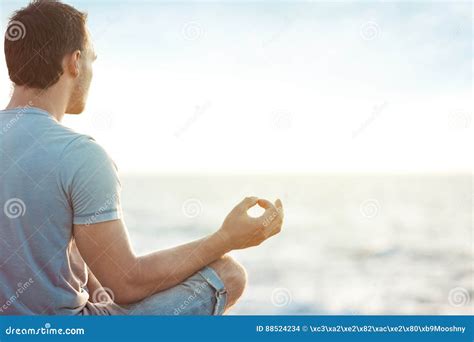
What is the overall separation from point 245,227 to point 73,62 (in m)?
0.83

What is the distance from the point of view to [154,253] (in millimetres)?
2156

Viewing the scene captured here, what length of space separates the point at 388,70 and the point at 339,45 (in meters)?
2.37

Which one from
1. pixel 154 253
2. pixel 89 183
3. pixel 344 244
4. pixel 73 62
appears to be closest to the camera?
pixel 89 183

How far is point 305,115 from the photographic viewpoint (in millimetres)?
26547

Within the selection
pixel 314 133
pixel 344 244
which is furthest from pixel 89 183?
pixel 314 133

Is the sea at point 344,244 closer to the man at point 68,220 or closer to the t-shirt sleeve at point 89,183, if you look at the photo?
the man at point 68,220

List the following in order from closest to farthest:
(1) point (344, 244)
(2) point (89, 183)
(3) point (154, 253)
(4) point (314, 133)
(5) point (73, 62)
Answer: (2) point (89, 183) < (3) point (154, 253) < (5) point (73, 62) < (1) point (344, 244) < (4) point (314, 133)

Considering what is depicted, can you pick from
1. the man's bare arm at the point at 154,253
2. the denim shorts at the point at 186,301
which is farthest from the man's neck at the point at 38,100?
the denim shorts at the point at 186,301

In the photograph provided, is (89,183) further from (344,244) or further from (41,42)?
(344,244)

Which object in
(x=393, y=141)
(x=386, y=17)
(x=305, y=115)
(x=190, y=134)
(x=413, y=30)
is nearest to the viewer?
(x=413, y=30)

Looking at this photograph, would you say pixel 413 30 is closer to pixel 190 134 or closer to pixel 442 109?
pixel 442 109

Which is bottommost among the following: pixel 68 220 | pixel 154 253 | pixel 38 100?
pixel 154 253

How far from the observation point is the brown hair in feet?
7.34

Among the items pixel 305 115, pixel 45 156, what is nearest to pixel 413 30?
pixel 305 115
